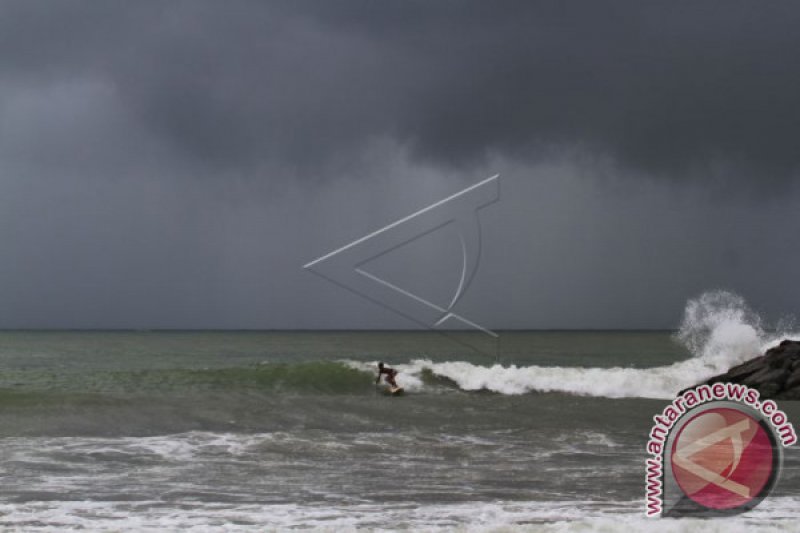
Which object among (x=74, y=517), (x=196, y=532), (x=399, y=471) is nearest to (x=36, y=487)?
(x=74, y=517)

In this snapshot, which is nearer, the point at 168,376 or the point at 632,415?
the point at 632,415

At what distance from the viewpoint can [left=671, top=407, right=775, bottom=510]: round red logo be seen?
11039 mm

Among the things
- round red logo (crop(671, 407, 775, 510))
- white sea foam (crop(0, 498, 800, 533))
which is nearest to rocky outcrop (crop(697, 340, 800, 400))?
round red logo (crop(671, 407, 775, 510))

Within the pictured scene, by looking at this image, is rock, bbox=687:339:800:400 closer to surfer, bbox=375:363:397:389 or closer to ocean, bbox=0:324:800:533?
ocean, bbox=0:324:800:533

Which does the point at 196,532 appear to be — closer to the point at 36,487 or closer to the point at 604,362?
the point at 36,487

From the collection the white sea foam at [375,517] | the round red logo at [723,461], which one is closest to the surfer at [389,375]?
the round red logo at [723,461]

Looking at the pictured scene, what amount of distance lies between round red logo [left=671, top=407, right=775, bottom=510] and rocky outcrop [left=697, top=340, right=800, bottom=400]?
518 inches

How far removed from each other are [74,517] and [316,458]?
5762 mm

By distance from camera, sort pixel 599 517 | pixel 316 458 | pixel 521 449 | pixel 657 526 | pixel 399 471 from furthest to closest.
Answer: pixel 521 449 < pixel 316 458 < pixel 399 471 < pixel 599 517 < pixel 657 526

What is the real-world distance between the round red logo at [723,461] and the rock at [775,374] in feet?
43.1

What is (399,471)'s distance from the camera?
536 inches

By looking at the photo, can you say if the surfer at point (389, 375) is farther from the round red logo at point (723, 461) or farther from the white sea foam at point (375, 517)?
the white sea foam at point (375, 517)

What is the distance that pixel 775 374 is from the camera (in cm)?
2812

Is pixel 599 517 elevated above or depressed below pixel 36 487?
above
